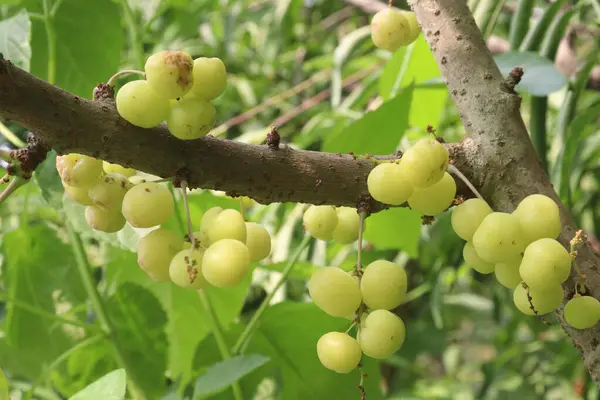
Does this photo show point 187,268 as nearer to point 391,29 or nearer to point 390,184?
point 390,184

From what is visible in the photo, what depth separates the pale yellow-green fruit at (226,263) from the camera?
261 mm

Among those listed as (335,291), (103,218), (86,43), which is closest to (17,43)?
(86,43)

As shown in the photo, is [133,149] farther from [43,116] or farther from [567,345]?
[567,345]

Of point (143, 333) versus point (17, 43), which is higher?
point (17, 43)

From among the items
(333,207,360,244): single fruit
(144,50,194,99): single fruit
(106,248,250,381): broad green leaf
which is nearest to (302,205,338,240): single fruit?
(333,207,360,244): single fruit

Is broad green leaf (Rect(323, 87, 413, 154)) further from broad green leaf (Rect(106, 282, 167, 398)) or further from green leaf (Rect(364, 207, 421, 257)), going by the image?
broad green leaf (Rect(106, 282, 167, 398))

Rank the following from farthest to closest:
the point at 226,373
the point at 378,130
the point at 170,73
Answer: the point at 378,130, the point at 226,373, the point at 170,73

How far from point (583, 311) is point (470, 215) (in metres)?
0.07

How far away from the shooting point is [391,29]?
0.39 metres

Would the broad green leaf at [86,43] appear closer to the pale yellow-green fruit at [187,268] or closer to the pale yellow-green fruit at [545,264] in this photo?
the pale yellow-green fruit at [187,268]

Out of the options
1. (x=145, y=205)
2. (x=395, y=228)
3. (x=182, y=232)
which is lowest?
(x=395, y=228)

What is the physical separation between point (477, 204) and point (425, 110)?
0.36m

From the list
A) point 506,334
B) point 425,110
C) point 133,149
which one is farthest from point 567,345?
point 133,149

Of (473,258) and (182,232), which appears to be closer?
(473,258)
